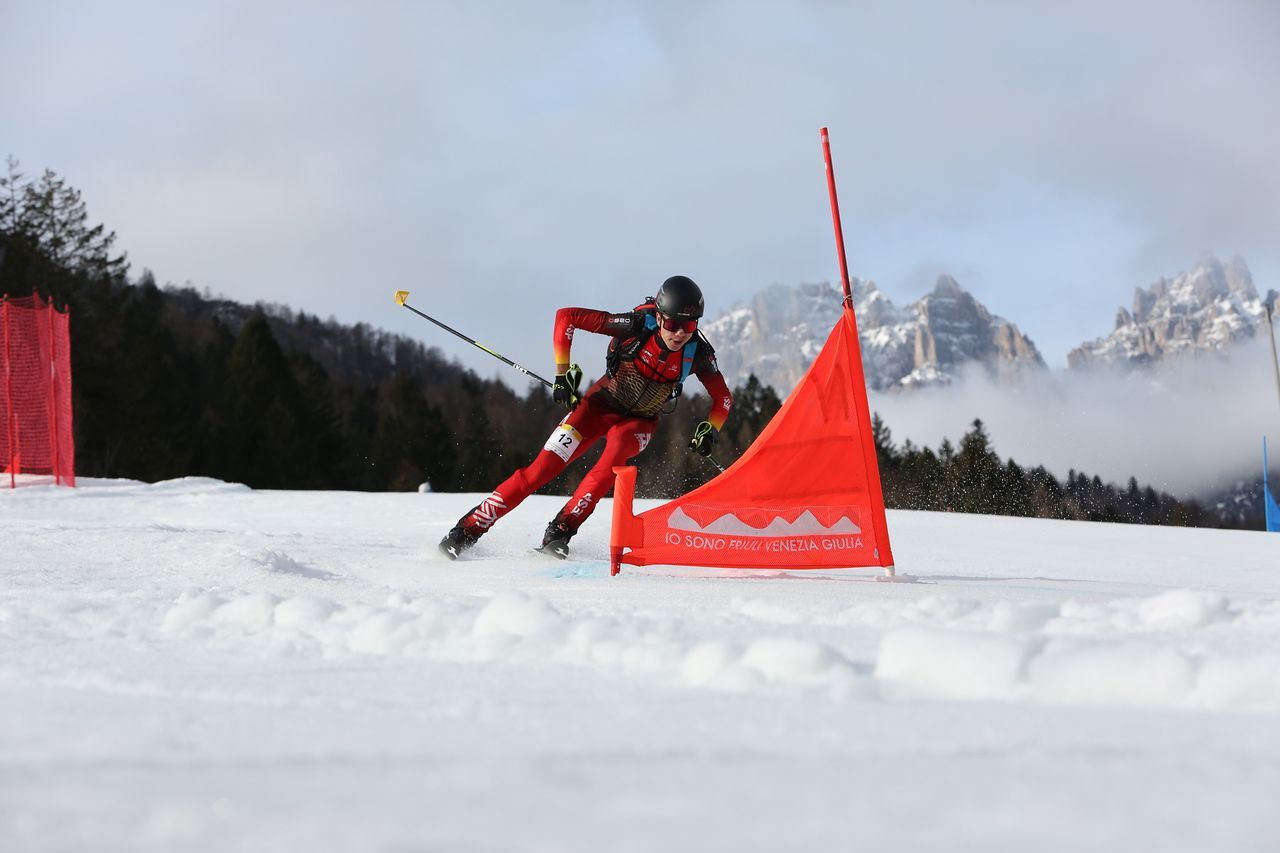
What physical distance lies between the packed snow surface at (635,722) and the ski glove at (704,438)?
2.09 m

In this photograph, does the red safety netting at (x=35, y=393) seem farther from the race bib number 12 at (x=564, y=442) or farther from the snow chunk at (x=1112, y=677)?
the snow chunk at (x=1112, y=677)

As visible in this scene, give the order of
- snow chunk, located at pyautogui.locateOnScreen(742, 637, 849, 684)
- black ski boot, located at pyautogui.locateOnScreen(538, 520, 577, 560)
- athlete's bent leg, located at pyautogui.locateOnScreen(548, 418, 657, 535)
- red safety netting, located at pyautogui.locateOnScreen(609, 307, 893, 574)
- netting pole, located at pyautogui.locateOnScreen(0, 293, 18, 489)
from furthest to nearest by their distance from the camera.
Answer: netting pole, located at pyautogui.locateOnScreen(0, 293, 18, 489), black ski boot, located at pyautogui.locateOnScreen(538, 520, 577, 560), athlete's bent leg, located at pyautogui.locateOnScreen(548, 418, 657, 535), red safety netting, located at pyautogui.locateOnScreen(609, 307, 893, 574), snow chunk, located at pyautogui.locateOnScreen(742, 637, 849, 684)

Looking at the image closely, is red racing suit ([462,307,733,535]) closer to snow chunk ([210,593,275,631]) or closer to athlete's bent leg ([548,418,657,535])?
athlete's bent leg ([548,418,657,535])

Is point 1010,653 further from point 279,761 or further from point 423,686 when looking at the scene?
point 279,761

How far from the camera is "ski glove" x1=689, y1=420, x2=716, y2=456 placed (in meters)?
5.49

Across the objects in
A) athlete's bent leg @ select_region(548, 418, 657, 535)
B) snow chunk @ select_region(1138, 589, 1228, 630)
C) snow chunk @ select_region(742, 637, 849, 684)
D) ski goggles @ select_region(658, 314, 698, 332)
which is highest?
ski goggles @ select_region(658, 314, 698, 332)

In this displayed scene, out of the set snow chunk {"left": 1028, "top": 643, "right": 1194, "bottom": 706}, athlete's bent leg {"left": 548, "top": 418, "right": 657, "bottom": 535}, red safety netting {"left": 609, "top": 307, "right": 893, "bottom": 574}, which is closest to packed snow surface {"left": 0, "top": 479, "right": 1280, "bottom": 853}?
snow chunk {"left": 1028, "top": 643, "right": 1194, "bottom": 706}

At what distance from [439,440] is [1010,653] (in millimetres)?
56829

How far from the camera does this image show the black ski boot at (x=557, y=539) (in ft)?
18.6

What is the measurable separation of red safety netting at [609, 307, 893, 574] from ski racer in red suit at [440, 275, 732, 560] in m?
0.89

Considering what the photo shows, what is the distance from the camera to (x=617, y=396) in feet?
18.5

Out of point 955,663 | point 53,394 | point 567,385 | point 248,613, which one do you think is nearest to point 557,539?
point 567,385

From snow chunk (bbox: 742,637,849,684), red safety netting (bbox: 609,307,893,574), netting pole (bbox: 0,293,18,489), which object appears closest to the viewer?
snow chunk (bbox: 742,637,849,684)

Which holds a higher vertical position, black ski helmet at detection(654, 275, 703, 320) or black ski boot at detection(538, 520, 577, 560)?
black ski helmet at detection(654, 275, 703, 320)
